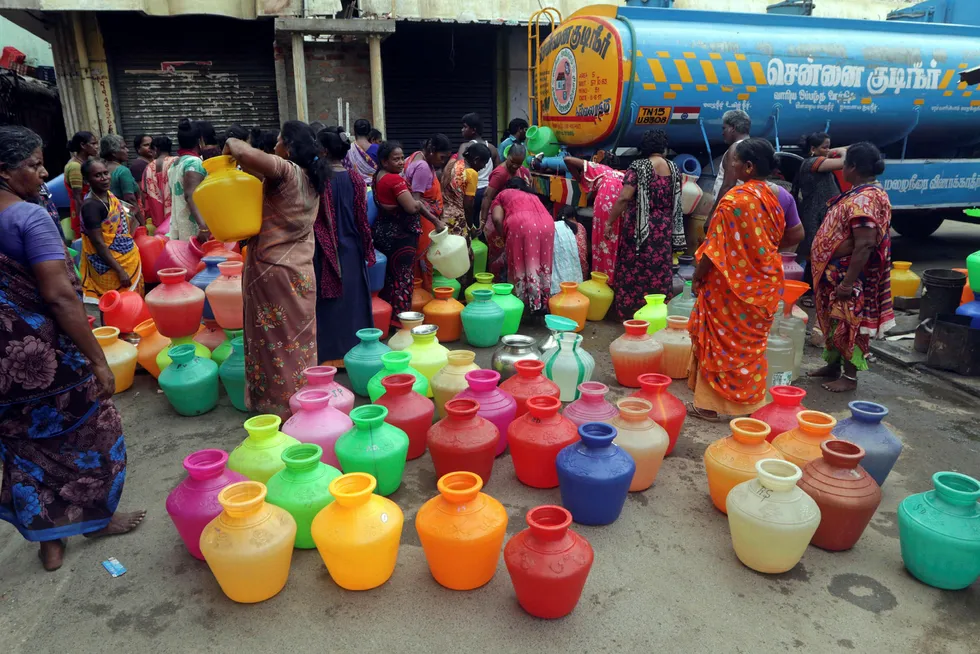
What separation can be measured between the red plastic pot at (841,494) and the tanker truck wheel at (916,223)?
28.7ft

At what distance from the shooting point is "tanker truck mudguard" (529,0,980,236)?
663 centimetres

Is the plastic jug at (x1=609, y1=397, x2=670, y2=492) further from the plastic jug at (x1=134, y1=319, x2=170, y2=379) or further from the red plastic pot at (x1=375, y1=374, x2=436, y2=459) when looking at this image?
the plastic jug at (x1=134, y1=319, x2=170, y2=379)

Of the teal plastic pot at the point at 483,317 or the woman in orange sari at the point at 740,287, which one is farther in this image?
the teal plastic pot at the point at 483,317

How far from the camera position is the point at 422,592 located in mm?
2547

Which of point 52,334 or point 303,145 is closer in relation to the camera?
point 52,334

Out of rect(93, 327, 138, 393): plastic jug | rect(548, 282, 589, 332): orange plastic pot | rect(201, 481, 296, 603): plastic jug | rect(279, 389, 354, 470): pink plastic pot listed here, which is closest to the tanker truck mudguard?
rect(548, 282, 589, 332): orange plastic pot

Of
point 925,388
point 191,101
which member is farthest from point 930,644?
point 191,101

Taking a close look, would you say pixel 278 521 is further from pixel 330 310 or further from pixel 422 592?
pixel 330 310

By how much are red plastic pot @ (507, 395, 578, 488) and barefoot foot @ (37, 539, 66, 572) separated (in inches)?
81.7

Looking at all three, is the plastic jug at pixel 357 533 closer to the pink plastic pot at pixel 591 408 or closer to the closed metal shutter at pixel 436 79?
the pink plastic pot at pixel 591 408

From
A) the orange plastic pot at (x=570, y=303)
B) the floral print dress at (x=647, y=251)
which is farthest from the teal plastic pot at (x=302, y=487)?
the floral print dress at (x=647, y=251)

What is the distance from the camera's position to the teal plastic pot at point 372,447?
2.98 m

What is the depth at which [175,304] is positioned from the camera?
4320 millimetres

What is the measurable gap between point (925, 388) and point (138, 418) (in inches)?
220
